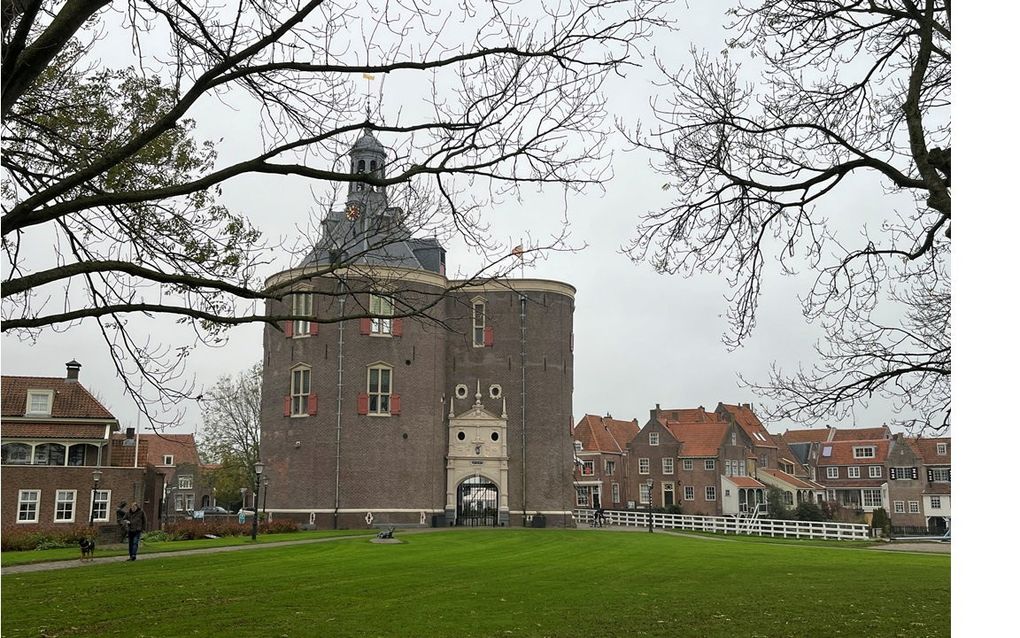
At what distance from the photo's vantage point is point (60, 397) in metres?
43.3

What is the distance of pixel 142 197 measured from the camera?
27.1ft

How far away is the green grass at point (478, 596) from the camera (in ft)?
38.2

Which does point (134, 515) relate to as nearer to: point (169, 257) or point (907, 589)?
point (169, 257)

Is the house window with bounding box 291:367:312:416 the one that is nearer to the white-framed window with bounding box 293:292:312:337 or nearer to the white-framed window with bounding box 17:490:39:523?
the white-framed window with bounding box 293:292:312:337

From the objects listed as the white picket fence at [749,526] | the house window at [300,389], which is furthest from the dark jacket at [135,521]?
the white picket fence at [749,526]

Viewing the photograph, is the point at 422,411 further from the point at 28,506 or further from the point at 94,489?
the point at 28,506

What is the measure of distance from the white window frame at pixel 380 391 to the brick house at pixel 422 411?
5cm

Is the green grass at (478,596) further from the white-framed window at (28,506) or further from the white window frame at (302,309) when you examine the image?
the white-framed window at (28,506)

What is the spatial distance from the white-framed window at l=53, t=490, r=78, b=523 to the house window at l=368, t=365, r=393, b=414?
14295 mm

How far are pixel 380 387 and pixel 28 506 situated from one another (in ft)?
55.0

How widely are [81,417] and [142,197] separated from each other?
38.9 metres

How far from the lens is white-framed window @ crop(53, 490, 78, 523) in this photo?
40844 mm

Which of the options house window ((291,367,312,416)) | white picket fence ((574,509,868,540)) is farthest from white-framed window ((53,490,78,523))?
white picket fence ((574,509,868,540))

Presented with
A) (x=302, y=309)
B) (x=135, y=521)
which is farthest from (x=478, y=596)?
(x=302, y=309)
